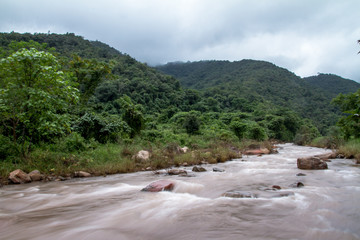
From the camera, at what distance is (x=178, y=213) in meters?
3.78

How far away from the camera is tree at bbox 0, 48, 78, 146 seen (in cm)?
658

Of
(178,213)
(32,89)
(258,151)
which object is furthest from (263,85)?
(178,213)

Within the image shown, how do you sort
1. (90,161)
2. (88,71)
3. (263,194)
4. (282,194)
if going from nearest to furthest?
(282,194)
(263,194)
(90,161)
(88,71)

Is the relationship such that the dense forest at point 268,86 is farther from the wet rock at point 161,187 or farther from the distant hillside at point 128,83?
the wet rock at point 161,187

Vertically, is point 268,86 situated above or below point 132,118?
above

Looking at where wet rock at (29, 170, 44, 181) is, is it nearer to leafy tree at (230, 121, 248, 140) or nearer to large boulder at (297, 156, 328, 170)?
large boulder at (297, 156, 328, 170)

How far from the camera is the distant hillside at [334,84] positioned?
247ft

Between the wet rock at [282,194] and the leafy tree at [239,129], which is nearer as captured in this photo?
the wet rock at [282,194]

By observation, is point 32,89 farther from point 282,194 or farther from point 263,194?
point 282,194

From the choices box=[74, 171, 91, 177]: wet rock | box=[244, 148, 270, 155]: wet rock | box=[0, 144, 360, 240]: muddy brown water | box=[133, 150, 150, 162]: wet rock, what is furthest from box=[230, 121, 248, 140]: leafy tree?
box=[74, 171, 91, 177]: wet rock

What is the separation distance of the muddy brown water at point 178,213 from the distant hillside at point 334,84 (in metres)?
81.9

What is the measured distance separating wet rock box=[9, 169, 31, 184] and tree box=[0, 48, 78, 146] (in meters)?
1.29

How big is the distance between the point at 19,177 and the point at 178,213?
17.2 feet

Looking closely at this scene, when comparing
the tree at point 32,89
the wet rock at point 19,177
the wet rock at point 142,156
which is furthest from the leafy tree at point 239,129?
the wet rock at point 19,177
